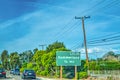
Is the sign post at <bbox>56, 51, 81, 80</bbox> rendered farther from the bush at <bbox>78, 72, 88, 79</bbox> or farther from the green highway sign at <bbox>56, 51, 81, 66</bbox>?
the bush at <bbox>78, 72, 88, 79</bbox>

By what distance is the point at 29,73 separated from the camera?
54594mm

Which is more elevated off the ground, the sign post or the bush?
the sign post

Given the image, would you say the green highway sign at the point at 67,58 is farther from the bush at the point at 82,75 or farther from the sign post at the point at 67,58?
the bush at the point at 82,75

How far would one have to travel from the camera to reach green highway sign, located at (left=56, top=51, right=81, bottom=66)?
47812 mm

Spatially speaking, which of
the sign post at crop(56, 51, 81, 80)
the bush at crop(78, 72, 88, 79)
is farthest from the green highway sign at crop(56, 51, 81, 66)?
the bush at crop(78, 72, 88, 79)

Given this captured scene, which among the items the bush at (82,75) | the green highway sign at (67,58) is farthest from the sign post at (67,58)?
the bush at (82,75)

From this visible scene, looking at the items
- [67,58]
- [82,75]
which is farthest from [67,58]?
[82,75]

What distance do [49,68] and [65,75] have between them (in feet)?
34.2

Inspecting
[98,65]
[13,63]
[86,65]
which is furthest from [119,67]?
[13,63]

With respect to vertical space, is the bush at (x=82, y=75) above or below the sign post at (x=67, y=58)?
below

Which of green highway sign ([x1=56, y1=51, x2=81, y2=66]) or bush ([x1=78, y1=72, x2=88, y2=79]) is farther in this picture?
bush ([x1=78, y1=72, x2=88, y2=79])

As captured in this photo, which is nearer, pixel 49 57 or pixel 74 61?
pixel 74 61

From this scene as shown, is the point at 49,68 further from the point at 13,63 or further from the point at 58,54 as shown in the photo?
the point at 13,63

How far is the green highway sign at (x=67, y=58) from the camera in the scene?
47812 mm
